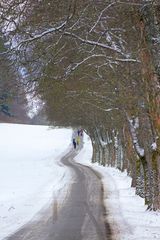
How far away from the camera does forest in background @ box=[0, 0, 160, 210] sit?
1135 cm

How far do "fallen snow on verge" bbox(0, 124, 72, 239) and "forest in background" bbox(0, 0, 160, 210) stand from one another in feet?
13.6

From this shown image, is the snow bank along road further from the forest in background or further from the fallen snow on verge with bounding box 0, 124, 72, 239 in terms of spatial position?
the forest in background

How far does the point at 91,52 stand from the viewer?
1670 cm

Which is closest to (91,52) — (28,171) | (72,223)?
→ (72,223)

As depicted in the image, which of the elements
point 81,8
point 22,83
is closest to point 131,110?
point 22,83

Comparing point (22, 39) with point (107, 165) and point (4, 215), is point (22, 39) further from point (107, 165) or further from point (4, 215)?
point (107, 165)

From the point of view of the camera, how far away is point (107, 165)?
178 feet

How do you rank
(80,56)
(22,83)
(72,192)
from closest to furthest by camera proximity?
1. (22,83)
2. (80,56)
3. (72,192)

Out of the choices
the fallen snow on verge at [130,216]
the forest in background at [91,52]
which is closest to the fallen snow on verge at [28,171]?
the fallen snow on verge at [130,216]

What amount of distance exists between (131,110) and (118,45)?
4164 millimetres

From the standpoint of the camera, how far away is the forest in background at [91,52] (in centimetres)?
1135

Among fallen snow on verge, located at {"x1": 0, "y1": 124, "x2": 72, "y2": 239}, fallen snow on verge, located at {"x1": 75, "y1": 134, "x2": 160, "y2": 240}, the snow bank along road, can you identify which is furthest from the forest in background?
fallen snow on verge, located at {"x1": 0, "y1": 124, "x2": 72, "y2": 239}

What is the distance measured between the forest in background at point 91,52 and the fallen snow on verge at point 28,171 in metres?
4.14

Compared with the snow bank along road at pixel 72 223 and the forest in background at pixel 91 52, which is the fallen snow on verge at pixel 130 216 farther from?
the forest in background at pixel 91 52
